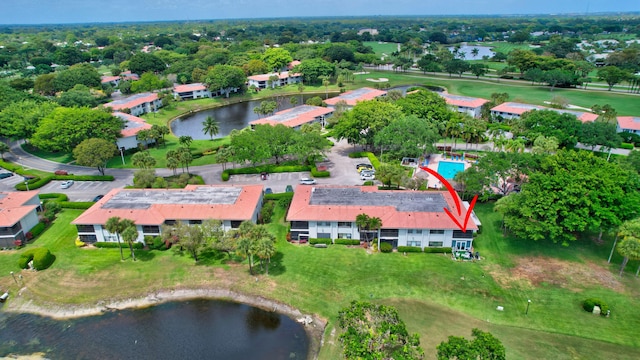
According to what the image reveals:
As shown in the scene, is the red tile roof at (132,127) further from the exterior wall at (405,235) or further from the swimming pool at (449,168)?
the swimming pool at (449,168)

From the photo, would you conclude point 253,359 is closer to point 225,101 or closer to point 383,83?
point 225,101

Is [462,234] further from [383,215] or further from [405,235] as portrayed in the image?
[383,215]

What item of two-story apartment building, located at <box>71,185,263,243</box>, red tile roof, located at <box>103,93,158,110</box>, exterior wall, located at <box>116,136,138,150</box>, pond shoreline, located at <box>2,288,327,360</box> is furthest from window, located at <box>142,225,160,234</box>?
red tile roof, located at <box>103,93,158,110</box>

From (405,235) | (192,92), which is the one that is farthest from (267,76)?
(405,235)

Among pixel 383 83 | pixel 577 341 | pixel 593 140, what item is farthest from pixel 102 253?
pixel 383 83

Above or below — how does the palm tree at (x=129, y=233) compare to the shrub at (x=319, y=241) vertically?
above

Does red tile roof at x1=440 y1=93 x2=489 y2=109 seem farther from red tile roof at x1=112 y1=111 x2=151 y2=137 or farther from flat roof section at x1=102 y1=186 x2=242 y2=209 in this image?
red tile roof at x1=112 y1=111 x2=151 y2=137

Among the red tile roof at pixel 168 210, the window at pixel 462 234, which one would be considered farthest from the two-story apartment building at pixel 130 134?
the window at pixel 462 234

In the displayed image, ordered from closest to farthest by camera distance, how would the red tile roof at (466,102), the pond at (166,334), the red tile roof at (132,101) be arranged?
the pond at (166,334)
the red tile roof at (466,102)
the red tile roof at (132,101)
